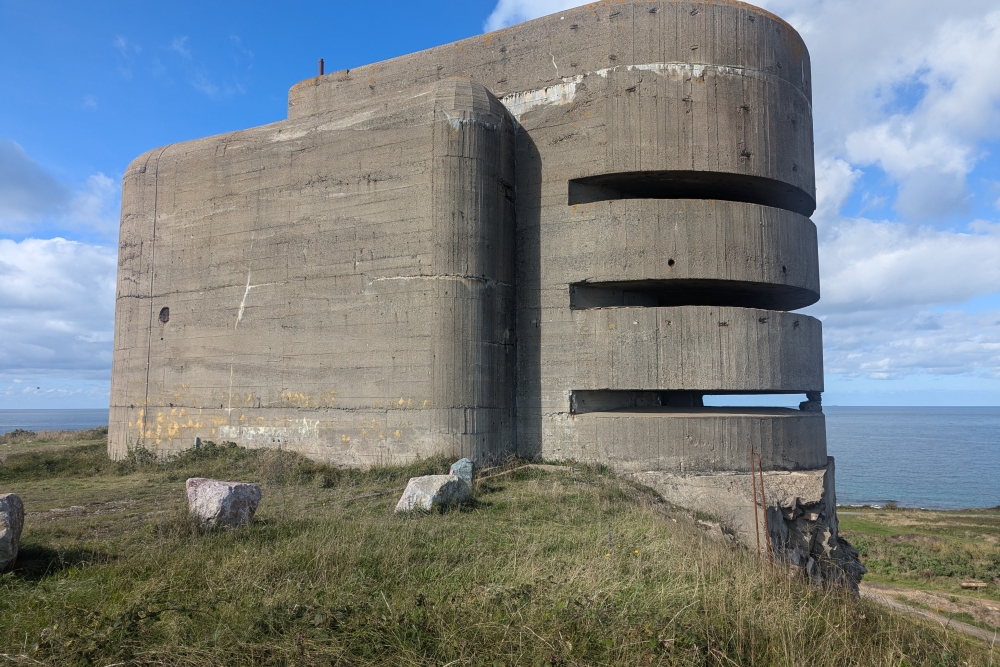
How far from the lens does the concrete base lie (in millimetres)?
9492

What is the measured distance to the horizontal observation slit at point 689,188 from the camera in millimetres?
10828

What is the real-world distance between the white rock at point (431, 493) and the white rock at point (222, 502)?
1562mm

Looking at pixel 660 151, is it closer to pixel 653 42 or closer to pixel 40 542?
pixel 653 42

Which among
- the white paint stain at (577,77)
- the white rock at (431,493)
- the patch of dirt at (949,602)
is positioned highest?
the white paint stain at (577,77)

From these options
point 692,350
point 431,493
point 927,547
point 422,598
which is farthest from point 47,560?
point 927,547

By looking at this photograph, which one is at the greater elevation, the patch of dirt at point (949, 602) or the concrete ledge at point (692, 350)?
the concrete ledge at point (692, 350)

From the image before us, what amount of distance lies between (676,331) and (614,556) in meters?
5.45

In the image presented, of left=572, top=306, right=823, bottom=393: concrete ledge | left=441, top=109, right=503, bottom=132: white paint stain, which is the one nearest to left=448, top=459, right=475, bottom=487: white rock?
left=572, top=306, right=823, bottom=393: concrete ledge

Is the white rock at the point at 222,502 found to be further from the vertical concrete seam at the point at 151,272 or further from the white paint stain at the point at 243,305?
the vertical concrete seam at the point at 151,272

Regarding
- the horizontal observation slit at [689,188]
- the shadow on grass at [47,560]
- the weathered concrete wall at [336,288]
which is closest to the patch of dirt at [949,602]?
the horizontal observation slit at [689,188]

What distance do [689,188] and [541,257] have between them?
2.88 metres

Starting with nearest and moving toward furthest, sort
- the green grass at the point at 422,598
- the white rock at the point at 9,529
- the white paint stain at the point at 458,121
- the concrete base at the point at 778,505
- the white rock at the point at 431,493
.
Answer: the green grass at the point at 422,598 → the white rock at the point at 9,529 → the white rock at the point at 431,493 → the concrete base at the point at 778,505 → the white paint stain at the point at 458,121

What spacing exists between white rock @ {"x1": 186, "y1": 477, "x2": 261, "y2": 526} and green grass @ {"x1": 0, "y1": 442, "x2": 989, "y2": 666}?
16cm

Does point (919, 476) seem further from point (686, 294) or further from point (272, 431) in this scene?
point (272, 431)
